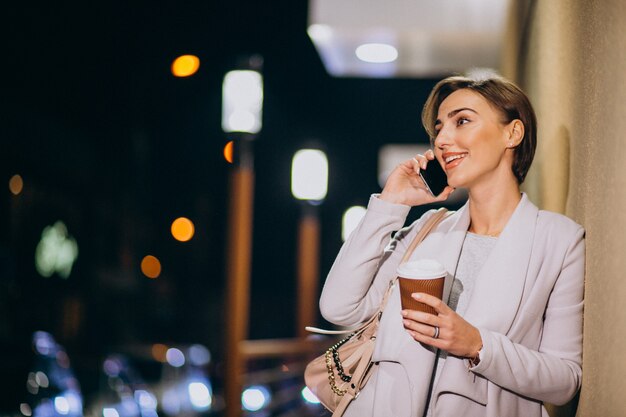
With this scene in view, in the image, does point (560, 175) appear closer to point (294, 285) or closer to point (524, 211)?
point (524, 211)

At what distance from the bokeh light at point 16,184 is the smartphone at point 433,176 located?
1735 cm

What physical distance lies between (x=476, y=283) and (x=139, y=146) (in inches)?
1203

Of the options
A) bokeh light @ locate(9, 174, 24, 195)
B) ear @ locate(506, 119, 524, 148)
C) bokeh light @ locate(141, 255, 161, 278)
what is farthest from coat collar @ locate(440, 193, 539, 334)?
bokeh light @ locate(141, 255, 161, 278)

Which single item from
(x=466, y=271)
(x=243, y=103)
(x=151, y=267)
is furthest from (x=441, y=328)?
(x=151, y=267)

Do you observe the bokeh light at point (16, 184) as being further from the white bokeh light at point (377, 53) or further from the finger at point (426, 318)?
the finger at point (426, 318)

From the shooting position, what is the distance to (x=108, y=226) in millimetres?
27828

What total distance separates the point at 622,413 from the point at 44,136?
67.1ft

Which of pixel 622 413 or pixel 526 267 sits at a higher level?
pixel 526 267

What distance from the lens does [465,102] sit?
8.43 feet

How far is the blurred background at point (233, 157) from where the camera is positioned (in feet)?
8.63

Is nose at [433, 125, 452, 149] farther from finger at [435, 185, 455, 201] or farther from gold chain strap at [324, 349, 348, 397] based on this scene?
gold chain strap at [324, 349, 348, 397]

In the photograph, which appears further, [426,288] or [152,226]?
[152,226]

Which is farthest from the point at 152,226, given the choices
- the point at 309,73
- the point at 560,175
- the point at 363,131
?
the point at 560,175

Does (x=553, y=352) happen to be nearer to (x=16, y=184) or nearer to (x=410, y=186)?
(x=410, y=186)
